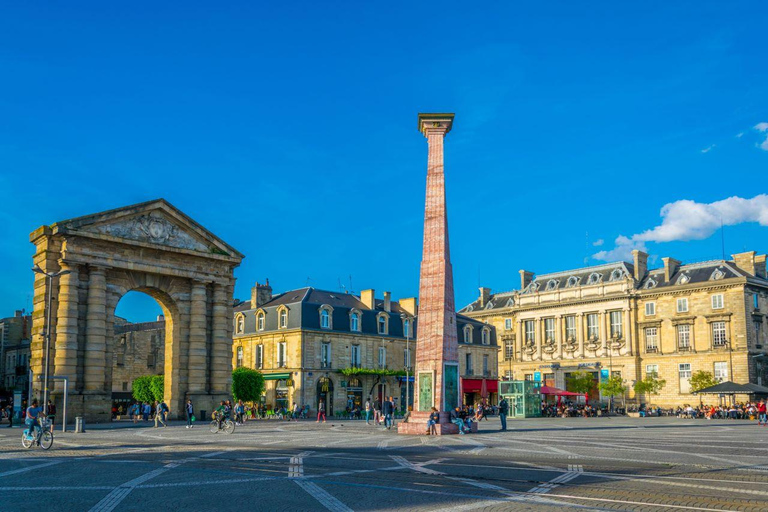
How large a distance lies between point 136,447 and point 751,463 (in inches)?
762

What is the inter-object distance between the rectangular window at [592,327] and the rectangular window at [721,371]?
13.9m

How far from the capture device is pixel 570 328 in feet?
286

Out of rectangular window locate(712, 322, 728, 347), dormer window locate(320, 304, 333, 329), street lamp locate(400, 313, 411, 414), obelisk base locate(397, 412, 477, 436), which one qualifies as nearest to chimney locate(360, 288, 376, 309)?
street lamp locate(400, 313, 411, 414)

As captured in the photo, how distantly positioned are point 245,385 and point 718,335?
4581 cm

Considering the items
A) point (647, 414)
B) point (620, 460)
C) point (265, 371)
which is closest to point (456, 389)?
point (620, 460)

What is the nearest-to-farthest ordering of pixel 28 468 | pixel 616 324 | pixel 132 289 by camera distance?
pixel 28 468 < pixel 132 289 < pixel 616 324

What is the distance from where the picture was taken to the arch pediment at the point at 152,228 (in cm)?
4222

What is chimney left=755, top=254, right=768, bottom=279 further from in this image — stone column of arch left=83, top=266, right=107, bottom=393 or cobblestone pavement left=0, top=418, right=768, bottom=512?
stone column of arch left=83, top=266, right=107, bottom=393

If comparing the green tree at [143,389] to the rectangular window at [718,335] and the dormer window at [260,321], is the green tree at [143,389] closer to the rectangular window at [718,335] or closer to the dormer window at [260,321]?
the dormer window at [260,321]

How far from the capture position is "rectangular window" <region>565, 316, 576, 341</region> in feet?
Answer: 285

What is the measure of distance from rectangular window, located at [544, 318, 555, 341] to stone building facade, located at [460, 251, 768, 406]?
0.12 meters

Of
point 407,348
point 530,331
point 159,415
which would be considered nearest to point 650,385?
point 530,331

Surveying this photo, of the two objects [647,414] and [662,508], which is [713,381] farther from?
[662,508]

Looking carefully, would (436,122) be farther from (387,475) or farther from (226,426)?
(387,475)
